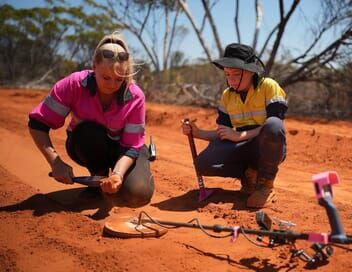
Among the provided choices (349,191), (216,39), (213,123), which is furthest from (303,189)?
(216,39)

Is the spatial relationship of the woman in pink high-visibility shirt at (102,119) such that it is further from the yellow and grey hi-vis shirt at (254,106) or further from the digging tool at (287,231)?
the yellow and grey hi-vis shirt at (254,106)

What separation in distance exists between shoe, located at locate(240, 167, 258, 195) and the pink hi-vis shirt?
0.89 meters

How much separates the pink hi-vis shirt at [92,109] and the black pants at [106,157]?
82mm

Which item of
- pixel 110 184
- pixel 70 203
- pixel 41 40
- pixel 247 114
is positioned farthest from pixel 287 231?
pixel 41 40

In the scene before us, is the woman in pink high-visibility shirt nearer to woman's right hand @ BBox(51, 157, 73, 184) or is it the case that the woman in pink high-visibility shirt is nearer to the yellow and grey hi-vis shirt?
woman's right hand @ BBox(51, 157, 73, 184)

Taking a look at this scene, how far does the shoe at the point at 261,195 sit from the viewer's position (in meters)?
3.16

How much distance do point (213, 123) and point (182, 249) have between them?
518 cm

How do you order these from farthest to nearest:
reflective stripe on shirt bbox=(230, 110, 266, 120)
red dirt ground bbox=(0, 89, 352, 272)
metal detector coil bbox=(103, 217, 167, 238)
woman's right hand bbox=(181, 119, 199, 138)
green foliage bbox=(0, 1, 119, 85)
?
1. green foliage bbox=(0, 1, 119, 85)
2. woman's right hand bbox=(181, 119, 199, 138)
3. reflective stripe on shirt bbox=(230, 110, 266, 120)
4. metal detector coil bbox=(103, 217, 167, 238)
5. red dirt ground bbox=(0, 89, 352, 272)

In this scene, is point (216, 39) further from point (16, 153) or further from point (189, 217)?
point (189, 217)

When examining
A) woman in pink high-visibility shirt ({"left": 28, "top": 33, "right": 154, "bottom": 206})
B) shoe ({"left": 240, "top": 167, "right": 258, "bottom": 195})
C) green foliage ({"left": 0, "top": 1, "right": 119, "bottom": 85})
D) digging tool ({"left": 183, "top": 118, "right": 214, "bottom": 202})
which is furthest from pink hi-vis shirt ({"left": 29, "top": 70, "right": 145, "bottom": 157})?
green foliage ({"left": 0, "top": 1, "right": 119, "bottom": 85})

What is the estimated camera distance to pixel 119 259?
7.57ft

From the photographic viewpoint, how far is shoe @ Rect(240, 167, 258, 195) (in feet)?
11.3

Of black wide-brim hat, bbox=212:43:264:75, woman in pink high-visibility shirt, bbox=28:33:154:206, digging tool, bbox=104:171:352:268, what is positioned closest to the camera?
digging tool, bbox=104:171:352:268

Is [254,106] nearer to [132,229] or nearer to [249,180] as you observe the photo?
[249,180]
